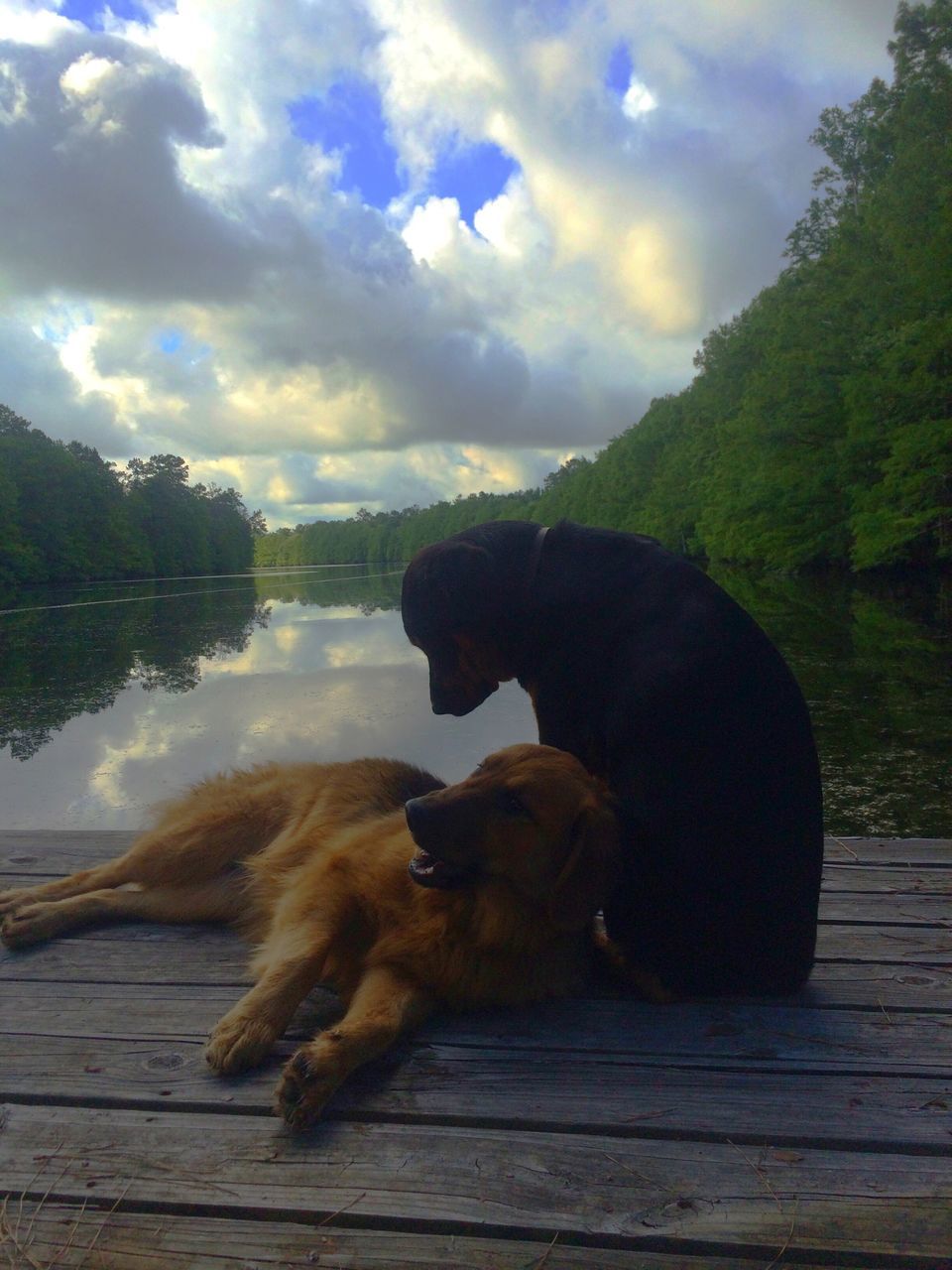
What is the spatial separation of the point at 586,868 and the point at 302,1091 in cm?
91

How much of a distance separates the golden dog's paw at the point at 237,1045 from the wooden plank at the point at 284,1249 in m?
0.45

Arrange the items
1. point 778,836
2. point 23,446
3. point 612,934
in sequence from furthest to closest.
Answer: point 23,446 < point 612,934 < point 778,836

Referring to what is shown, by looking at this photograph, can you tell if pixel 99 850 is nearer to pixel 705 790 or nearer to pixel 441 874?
pixel 441 874

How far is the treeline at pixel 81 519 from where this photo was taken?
183 ft

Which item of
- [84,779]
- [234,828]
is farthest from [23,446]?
[234,828]

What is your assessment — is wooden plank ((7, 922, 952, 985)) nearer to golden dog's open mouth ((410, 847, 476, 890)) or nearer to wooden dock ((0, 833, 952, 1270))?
wooden dock ((0, 833, 952, 1270))

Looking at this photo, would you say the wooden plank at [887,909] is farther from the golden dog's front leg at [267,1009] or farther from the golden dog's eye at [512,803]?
the golden dog's front leg at [267,1009]

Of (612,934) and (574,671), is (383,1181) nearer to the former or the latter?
(612,934)

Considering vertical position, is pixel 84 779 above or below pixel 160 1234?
below

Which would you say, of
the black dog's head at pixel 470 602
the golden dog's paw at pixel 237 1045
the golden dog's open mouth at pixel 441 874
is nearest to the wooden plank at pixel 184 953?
the golden dog's paw at pixel 237 1045

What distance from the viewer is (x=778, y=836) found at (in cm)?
239

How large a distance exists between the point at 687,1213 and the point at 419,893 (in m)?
1.09

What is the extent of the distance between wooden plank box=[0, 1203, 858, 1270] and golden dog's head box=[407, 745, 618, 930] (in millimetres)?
928

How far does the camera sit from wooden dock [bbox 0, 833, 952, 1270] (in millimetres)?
1507
